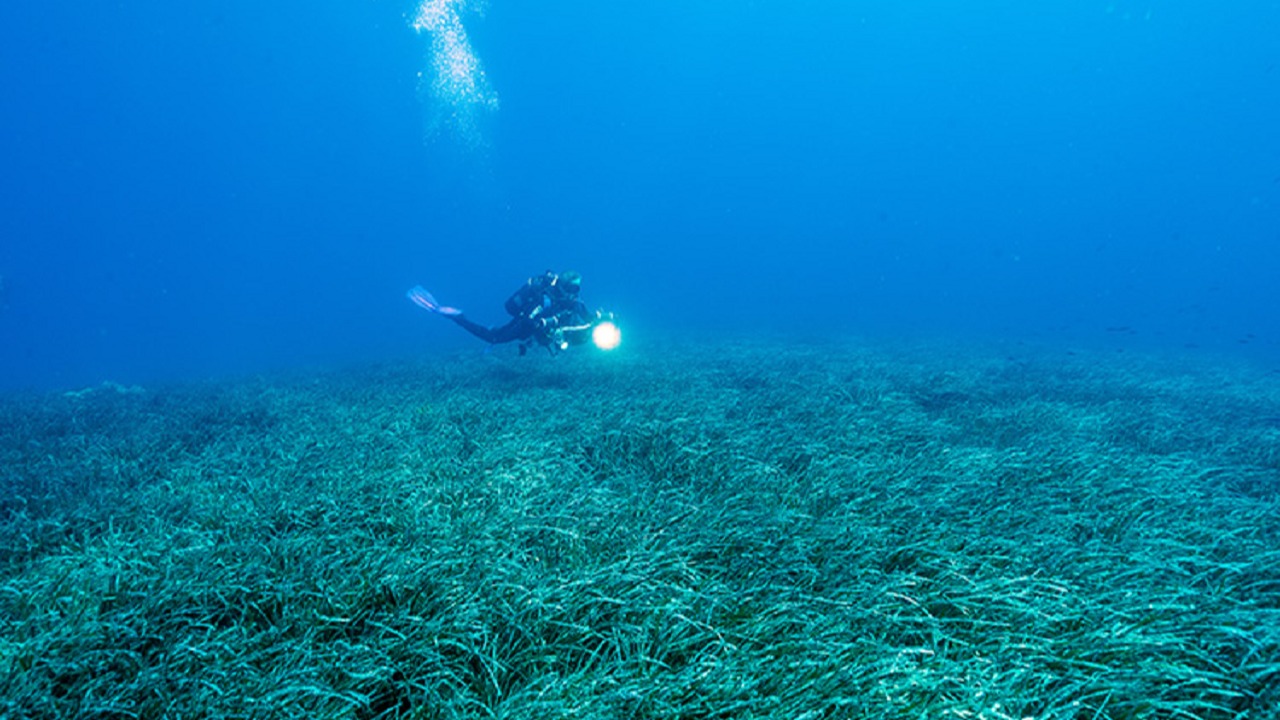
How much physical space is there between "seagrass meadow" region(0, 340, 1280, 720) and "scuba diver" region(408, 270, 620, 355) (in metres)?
6.45

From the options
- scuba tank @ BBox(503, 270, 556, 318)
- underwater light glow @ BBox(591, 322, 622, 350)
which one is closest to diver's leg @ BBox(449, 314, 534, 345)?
scuba tank @ BBox(503, 270, 556, 318)

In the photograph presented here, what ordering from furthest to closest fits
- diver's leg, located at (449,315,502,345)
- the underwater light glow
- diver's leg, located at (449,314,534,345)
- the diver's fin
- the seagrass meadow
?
the diver's fin
diver's leg, located at (449,315,502,345)
diver's leg, located at (449,314,534,345)
the underwater light glow
the seagrass meadow

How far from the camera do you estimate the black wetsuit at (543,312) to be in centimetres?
1309

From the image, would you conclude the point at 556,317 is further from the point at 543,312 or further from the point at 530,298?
the point at 530,298

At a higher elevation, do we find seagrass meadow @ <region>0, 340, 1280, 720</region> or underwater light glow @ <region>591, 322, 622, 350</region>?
underwater light glow @ <region>591, 322, 622, 350</region>

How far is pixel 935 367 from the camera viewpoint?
533 inches

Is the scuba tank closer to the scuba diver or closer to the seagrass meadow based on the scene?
the scuba diver

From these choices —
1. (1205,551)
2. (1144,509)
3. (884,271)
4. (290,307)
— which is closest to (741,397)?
→ (1144,509)

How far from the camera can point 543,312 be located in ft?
43.9

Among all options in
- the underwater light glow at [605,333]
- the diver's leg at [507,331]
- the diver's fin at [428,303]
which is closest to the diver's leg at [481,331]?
the diver's leg at [507,331]

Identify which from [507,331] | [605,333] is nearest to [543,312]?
[507,331]

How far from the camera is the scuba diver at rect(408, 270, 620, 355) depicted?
42.3 feet

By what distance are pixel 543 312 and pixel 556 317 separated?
0.57 metres

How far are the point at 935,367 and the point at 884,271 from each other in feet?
458
